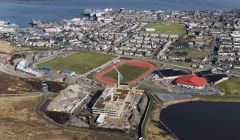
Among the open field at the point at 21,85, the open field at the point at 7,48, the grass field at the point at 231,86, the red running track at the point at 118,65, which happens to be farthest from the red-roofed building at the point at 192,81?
the open field at the point at 7,48

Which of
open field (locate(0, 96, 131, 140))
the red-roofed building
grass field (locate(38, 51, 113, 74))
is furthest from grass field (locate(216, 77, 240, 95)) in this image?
grass field (locate(38, 51, 113, 74))

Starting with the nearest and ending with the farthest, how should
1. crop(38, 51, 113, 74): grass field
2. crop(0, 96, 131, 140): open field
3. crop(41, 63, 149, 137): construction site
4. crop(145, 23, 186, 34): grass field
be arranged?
crop(0, 96, 131, 140): open field, crop(41, 63, 149, 137): construction site, crop(38, 51, 113, 74): grass field, crop(145, 23, 186, 34): grass field

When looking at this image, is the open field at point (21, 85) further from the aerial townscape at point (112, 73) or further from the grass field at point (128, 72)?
the grass field at point (128, 72)

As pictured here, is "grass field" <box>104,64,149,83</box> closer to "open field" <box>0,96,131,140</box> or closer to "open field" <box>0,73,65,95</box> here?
"open field" <box>0,73,65,95</box>

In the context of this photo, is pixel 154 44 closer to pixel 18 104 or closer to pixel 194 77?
pixel 194 77

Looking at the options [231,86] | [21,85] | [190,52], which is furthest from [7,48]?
[231,86]
